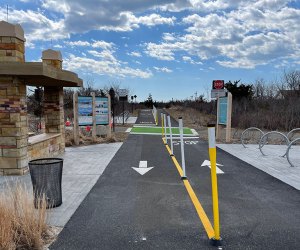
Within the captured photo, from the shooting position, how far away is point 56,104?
10.4 meters

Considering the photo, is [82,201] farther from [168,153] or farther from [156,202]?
[168,153]

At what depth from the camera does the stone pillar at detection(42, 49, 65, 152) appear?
10.2 metres

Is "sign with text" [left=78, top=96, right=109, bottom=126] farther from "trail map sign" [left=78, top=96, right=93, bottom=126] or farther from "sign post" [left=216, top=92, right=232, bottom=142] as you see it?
"sign post" [left=216, top=92, right=232, bottom=142]

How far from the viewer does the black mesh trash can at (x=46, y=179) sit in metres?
4.78

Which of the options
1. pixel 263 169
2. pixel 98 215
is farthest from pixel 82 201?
pixel 263 169

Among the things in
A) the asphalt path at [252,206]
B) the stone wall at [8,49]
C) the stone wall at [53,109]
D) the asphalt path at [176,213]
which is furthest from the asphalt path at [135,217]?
the stone wall at [53,109]

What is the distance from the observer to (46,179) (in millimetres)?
4836

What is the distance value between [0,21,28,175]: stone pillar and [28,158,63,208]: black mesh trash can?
9.22ft

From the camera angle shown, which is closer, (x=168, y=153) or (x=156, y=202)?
(x=156, y=202)

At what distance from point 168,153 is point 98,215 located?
253 inches

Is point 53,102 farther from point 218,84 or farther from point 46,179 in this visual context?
point 218,84

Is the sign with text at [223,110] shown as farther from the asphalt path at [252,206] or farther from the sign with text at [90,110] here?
the sign with text at [90,110]

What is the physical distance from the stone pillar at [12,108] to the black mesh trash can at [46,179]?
2811mm

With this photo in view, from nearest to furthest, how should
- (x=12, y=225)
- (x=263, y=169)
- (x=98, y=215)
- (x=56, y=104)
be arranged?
(x=12, y=225) < (x=98, y=215) < (x=263, y=169) < (x=56, y=104)
